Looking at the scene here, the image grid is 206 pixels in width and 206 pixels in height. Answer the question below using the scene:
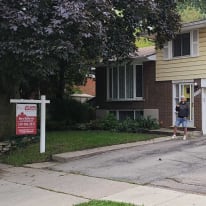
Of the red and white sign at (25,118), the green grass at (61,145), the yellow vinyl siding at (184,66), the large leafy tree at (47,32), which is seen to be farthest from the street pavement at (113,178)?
the yellow vinyl siding at (184,66)

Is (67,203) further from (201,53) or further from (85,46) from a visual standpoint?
(201,53)

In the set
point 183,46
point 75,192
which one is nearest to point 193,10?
point 183,46

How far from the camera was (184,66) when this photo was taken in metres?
20.5

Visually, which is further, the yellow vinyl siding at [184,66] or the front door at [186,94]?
the front door at [186,94]

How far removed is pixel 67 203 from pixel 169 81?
13.2 m

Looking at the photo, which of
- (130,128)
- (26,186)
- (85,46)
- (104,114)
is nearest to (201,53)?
(130,128)

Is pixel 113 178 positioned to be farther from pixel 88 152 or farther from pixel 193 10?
pixel 193 10

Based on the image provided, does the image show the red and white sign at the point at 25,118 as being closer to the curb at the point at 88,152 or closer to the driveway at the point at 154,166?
the curb at the point at 88,152

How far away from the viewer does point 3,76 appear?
16.3 meters

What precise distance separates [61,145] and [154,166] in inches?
177

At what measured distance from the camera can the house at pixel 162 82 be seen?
65.5ft

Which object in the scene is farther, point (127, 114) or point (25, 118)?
point (127, 114)

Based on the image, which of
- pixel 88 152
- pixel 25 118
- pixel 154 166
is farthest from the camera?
pixel 25 118

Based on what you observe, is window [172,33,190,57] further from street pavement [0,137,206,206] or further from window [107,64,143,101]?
street pavement [0,137,206,206]
